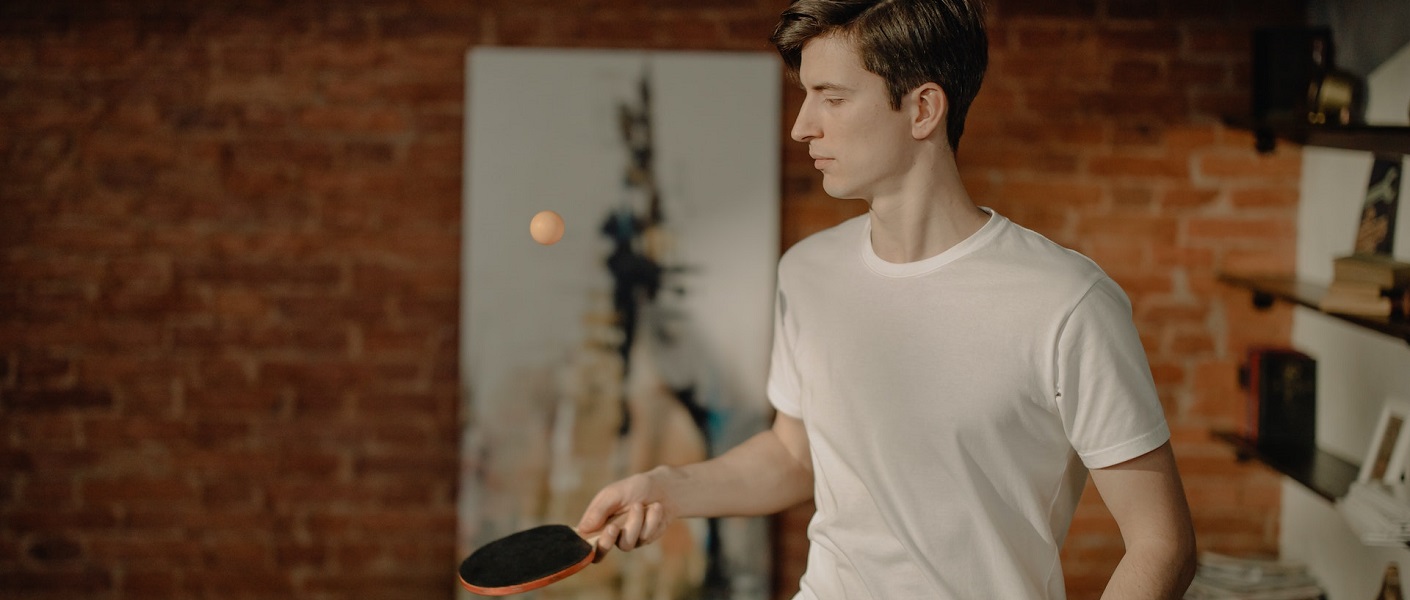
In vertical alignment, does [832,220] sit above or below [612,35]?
below

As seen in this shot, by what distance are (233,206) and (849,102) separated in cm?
221

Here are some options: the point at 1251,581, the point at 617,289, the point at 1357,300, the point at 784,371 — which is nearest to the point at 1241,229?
the point at 1357,300

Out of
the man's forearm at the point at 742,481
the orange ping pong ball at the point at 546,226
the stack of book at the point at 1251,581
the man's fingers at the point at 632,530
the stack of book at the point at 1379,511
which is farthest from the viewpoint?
the stack of book at the point at 1251,581

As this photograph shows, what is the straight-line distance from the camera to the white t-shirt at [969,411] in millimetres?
1425

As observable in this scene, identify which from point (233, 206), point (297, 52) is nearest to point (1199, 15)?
point (297, 52)

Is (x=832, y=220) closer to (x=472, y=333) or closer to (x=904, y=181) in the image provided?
(x=472, y=333)

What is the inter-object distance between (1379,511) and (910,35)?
1.55 metres

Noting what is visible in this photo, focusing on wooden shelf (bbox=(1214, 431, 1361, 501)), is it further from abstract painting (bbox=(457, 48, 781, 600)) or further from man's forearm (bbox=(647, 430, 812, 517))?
man's forearm (bbox=(647, 430, 812, 517))

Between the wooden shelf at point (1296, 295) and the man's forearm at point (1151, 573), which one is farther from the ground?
the wooden shelf at point (1296, 295)

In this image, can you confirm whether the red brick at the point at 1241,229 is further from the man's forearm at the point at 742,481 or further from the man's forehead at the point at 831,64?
the man's forehead at the point at 831,64

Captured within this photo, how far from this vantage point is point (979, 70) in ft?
5.16

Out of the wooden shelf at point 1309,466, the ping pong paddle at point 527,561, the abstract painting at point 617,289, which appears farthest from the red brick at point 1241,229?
the ping pong paddle at point 527,561

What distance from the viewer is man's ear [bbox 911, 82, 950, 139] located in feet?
5.01

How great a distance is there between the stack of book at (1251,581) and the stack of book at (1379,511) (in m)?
0.56
